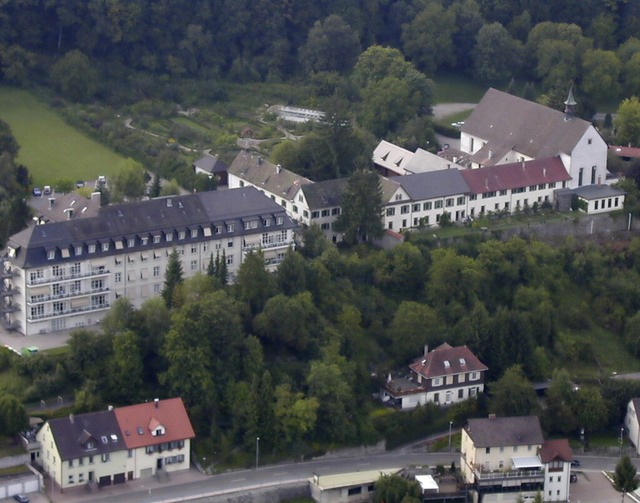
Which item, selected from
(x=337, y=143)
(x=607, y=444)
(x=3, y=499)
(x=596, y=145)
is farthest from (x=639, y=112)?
(x=3, y=499)

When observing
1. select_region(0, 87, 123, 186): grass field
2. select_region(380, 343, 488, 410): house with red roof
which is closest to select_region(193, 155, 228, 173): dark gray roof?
select_region(0, 87, 123, 186): grass field

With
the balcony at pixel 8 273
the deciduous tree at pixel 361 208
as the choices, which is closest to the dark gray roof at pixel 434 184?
the deciduous tree at pixel 361 208

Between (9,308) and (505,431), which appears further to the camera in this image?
(9,308)

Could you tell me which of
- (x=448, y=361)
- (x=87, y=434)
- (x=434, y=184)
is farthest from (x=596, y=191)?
(x=87, y=434)

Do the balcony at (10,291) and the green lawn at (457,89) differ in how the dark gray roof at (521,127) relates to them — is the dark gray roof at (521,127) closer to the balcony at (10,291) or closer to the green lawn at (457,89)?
the green lawn at (457,89)

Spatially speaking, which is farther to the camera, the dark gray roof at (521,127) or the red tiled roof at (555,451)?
the dark gray roof at (521,127)

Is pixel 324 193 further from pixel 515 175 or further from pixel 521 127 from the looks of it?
pixel 521 127

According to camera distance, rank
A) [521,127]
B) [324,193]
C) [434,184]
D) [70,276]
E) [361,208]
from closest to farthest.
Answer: [70,276], [361,208], [324,193], [434,184], [521,127]
